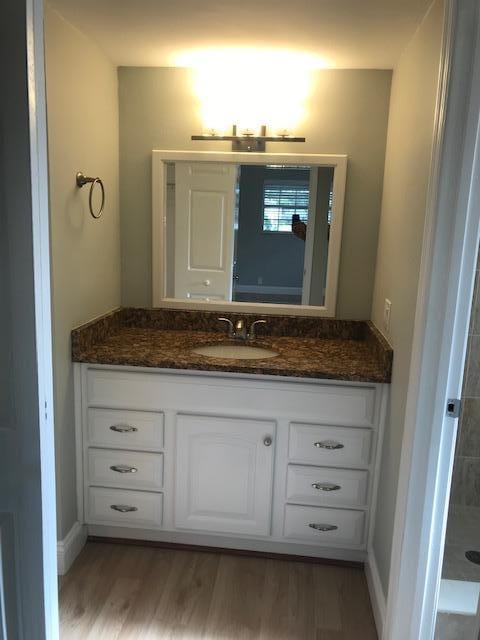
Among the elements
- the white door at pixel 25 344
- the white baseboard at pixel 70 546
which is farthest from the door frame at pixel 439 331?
the white baseboard at pixel 70 546

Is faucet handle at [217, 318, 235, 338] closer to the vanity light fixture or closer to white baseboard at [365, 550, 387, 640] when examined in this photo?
the vanity light fixture

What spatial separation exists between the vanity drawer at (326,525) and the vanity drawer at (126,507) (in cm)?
57

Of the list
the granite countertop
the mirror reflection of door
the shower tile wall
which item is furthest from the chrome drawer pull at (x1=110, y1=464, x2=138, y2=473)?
the shower tile wall

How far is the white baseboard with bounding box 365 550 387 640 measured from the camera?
1727 millimetres

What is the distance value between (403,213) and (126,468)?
5.03 ft

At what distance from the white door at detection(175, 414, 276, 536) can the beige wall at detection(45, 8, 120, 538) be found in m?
0.47

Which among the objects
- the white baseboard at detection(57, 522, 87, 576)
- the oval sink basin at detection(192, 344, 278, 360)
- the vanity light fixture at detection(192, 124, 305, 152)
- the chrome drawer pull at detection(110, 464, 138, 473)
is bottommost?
the white baseboard at detection(57, 522, 87, 576)

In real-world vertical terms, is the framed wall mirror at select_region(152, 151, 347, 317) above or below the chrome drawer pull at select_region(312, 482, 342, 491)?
above

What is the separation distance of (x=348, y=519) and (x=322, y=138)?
67.4 inches

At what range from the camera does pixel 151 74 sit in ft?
7.64

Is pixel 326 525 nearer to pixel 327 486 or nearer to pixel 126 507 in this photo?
pixel 327 486

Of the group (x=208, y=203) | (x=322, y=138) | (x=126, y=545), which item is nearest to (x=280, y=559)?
(x=126, y=545)

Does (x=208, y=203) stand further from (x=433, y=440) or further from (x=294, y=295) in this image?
(x=433, y=440)

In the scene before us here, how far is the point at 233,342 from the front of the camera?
2.36 metres
